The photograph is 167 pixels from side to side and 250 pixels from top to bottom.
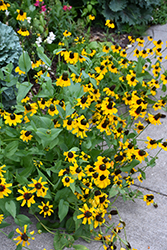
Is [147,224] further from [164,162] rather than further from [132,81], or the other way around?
[132,81]

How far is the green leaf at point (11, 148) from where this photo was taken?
141 centimetres

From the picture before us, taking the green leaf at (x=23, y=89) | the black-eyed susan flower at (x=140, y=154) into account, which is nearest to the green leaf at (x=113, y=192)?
the black-eyed susan flower at (x=140, y=154)

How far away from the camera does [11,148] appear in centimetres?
142

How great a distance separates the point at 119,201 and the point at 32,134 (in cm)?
85

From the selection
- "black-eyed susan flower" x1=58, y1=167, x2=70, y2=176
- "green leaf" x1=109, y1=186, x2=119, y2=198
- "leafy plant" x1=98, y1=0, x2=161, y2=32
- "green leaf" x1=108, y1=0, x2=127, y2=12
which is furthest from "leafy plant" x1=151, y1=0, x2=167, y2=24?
"black-eyed susan flower" x1=58, y1=167, x2=70, y2=176

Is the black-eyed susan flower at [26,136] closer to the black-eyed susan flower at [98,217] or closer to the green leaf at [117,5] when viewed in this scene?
the black-eyed susan flower at [98,217]

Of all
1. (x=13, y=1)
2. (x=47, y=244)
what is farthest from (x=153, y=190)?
(x=13, y=1)

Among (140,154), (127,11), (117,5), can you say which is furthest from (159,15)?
(140,154)

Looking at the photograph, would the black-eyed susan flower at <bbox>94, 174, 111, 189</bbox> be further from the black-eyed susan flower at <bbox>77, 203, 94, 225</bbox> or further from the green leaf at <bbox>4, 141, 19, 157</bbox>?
the green leaf at <bbox>4, 141, 19, 157</bbox>

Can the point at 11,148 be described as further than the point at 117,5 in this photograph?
No

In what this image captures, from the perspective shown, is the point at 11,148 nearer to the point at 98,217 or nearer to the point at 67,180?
the point at 67,180

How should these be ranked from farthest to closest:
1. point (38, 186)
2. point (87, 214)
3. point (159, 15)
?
point (159, 15) < point (87, 214) < point (38, 186)

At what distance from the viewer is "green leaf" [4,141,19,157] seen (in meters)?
1.41

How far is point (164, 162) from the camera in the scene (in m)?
2.20
